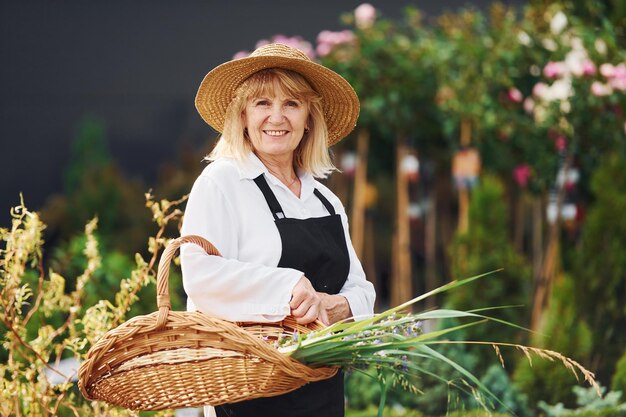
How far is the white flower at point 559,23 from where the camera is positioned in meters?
7.15

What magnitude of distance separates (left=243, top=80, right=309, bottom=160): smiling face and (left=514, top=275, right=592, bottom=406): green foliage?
78.6 inches

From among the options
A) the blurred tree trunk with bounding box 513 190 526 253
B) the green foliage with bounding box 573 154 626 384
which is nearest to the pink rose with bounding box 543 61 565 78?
the green foliage with bounding box 573 154 626 384

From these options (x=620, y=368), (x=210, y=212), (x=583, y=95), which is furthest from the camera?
(x=583, y=95)

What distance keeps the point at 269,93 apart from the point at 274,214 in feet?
1.04

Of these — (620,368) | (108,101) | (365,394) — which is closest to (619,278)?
(620,368)

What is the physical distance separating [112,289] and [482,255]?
2437 millimetres

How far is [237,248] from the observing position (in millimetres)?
2566

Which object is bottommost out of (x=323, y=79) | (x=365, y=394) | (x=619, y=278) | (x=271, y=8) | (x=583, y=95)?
(x=365, y=394)

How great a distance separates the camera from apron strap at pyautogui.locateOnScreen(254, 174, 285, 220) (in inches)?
102

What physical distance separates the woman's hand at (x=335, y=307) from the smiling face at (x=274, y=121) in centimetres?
38

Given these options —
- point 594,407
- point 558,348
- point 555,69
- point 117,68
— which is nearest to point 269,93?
point 594,407

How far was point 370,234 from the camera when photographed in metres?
8.29

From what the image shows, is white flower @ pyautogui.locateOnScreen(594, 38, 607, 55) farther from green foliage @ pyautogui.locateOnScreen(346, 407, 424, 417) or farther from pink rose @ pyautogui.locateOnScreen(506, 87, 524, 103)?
green foliage @ pyautogui.locateOnScreen(346, 407, 424, 417)

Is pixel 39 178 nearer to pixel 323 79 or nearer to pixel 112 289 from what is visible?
pixel 112 289
